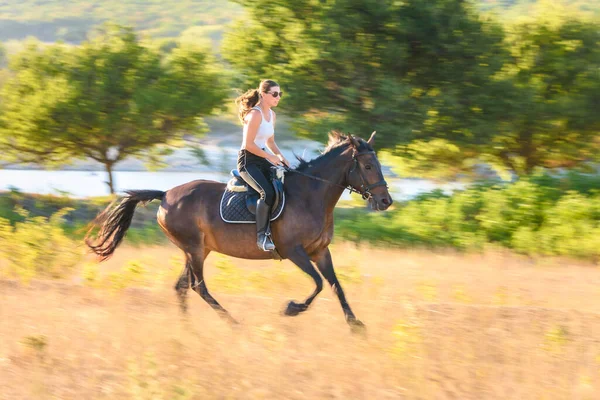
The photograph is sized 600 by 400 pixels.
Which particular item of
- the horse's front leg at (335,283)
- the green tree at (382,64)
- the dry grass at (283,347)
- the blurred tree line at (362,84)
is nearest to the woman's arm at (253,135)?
the horse's front leg at (335,283)

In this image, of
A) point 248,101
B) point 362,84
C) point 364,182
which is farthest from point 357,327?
point 362,84

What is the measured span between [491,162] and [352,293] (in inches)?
841

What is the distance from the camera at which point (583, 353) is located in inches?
267

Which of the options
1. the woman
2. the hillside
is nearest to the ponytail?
the woman

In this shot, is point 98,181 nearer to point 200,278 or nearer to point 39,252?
point 39,252

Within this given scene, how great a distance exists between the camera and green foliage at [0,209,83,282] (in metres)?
11.7

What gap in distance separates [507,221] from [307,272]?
12179 mm

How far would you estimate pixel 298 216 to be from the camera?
8.59m

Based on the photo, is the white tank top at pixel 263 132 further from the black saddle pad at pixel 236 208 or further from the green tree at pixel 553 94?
the green tree at pixel 553 94

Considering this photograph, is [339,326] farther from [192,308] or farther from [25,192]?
[25,192]

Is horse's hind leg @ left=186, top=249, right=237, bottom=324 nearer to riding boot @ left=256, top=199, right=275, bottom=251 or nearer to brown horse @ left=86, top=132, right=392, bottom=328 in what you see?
brown horse @ left=86, top=132, right=392, bottom=328

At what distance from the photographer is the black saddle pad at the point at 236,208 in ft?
29.0

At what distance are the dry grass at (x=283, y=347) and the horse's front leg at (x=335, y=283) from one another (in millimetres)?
109

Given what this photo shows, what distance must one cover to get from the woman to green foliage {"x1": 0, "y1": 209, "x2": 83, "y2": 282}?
423cm
